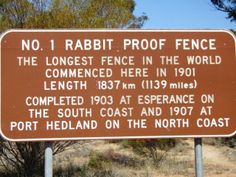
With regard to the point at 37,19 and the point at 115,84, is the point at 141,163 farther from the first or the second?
the point at 115,84

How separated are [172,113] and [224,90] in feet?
2.20

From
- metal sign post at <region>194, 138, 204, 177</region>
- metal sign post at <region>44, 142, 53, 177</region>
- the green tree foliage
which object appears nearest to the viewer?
metal sign post at <region>44, 142, 53, 177</region>

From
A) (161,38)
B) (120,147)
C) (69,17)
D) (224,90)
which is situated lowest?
(120,147)

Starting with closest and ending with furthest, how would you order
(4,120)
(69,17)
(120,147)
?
(4,120), (69,17), (120,147)

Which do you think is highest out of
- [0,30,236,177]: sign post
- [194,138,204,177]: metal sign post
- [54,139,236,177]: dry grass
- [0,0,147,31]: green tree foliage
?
[0,0,147,31]: green tree foliage

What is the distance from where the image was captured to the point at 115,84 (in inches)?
235

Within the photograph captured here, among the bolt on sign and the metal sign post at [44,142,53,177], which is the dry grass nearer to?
the metal sign post at [44,142,53,177]

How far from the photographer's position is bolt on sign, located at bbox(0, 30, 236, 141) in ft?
19.2

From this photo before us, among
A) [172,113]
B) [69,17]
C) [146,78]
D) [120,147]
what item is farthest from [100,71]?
[120,147]

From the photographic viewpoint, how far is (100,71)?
5949 millimetres

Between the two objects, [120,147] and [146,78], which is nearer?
[146,78]

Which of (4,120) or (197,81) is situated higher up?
(197,81)

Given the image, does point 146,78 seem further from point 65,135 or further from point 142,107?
point 65,135

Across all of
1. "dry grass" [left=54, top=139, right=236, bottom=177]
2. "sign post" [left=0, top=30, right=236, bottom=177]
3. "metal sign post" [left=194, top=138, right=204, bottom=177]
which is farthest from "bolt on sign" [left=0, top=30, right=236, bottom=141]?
"dry grass" [left=54, top=139, right=236, bottom=177]
